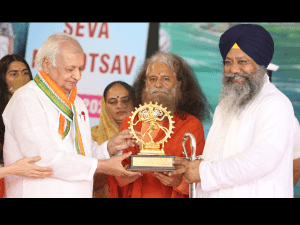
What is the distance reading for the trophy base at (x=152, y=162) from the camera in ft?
11.3

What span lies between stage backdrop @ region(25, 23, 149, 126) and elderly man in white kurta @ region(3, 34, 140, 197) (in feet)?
6.82

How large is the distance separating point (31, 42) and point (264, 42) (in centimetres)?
347

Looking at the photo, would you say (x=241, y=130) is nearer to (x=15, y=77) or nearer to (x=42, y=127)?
(x=42, y=127)

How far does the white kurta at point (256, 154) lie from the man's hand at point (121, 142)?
74cm

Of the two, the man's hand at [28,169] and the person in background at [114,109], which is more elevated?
the person in background at [114,109]

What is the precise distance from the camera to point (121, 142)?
3.89m

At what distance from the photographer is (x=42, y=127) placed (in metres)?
3.39

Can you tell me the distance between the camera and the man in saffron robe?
4090mm

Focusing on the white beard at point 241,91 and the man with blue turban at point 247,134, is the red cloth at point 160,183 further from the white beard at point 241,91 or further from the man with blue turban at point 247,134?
the white beard at point 241,91

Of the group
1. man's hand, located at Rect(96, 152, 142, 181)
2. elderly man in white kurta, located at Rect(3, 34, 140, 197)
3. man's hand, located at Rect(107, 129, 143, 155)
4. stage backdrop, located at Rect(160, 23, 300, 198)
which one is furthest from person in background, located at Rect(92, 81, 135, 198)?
man's hand, located at Rect(96, 152, 142, 181)

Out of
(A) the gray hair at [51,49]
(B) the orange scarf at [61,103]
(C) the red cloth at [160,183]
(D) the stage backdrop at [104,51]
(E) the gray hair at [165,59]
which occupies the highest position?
(D) the stage backdrop at [104,51]

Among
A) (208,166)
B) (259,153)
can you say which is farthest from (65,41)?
(259,153)

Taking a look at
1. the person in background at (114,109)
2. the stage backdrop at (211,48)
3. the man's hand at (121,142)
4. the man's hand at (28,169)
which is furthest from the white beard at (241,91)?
the stage backdrop at (211,48)

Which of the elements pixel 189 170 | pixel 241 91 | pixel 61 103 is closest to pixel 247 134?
pixel 241 91
